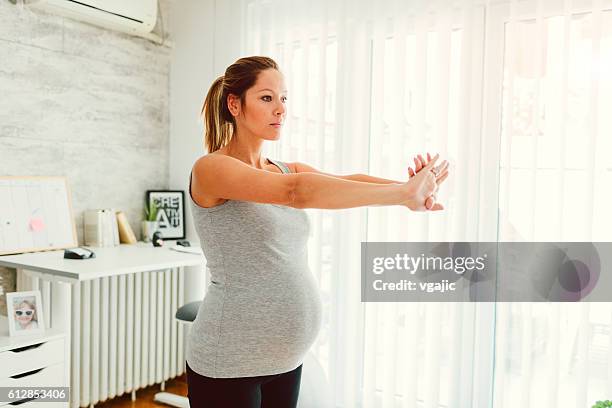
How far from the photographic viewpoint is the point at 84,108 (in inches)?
122

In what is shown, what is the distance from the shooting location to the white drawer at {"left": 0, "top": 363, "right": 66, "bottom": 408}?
229 centimetres

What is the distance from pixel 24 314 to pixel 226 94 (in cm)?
156

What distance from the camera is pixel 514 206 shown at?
2404 mm

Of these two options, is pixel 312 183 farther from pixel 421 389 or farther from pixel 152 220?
pixel 152 220

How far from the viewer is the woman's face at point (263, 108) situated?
1.43 meters

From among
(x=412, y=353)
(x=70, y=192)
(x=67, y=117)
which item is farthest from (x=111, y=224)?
(x=412, y=353)

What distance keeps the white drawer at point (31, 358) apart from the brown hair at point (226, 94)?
1412mm

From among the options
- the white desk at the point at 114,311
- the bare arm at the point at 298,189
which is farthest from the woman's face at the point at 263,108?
the white desk at the point at 114,311

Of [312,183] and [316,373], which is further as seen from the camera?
[316,373]

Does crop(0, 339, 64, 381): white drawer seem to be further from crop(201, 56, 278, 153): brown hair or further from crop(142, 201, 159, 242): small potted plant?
crop(201, 56, 278, 153): brown hair

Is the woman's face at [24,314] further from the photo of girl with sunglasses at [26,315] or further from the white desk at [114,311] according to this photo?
the white desk at [114,311]

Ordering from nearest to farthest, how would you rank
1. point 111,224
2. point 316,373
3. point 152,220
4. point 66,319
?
point 66,319
point 316,373
point 111,224
point 152,220

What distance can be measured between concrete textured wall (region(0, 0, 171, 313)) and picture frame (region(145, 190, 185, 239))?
0.09 meters

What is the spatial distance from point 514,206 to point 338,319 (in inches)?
40.4
